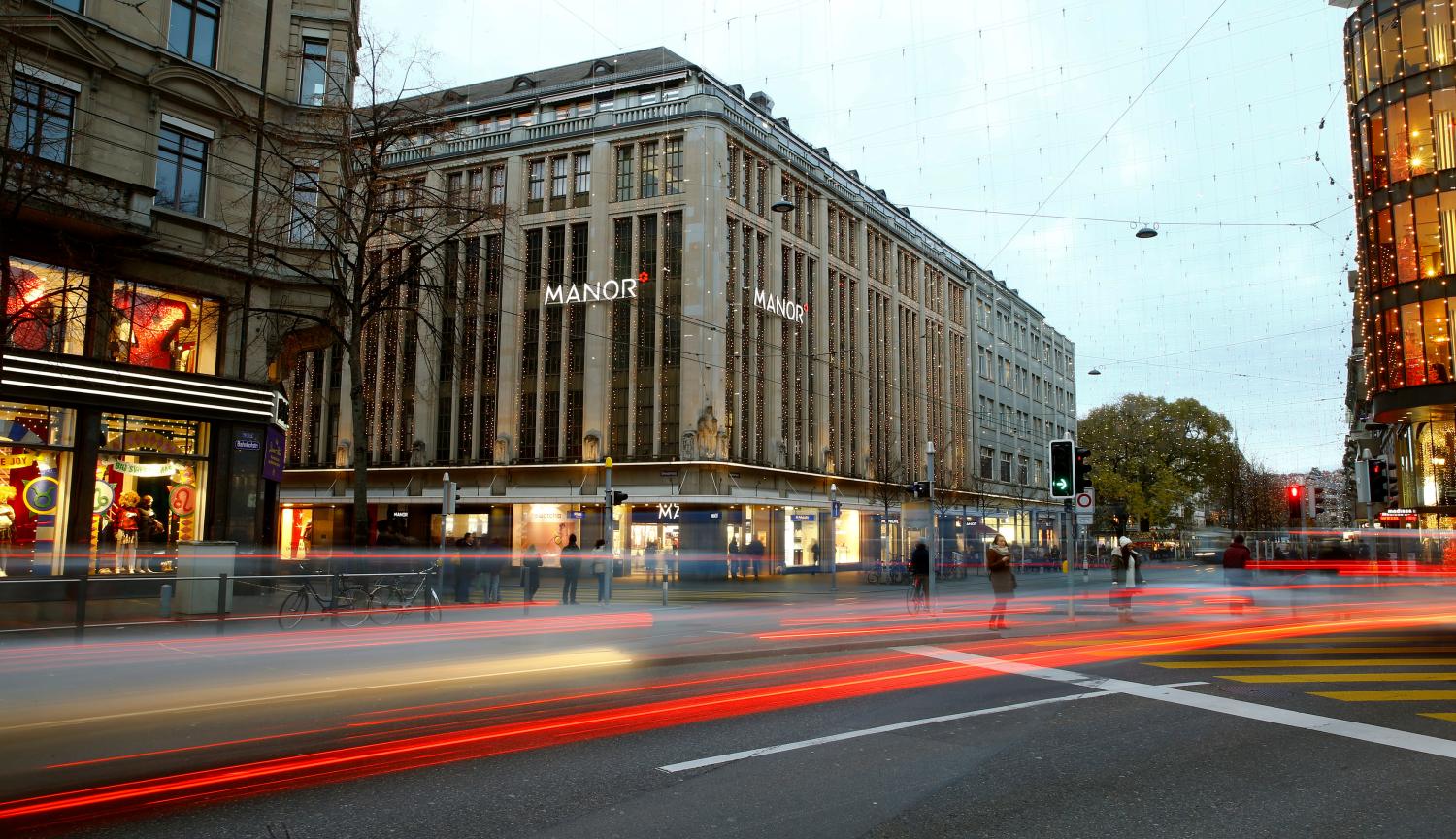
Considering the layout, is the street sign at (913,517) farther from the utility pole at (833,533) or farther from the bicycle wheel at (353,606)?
the bicycle wheel at (353,606)

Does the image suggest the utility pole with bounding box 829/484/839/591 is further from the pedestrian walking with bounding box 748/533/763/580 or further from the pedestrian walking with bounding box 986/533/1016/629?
the pedestrian walking with bounding box 986/533/1016/629

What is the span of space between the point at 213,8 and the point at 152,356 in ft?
27.1

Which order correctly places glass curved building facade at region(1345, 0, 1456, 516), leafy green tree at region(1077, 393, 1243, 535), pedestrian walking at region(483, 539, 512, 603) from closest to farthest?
pedestrian walking at region(483, 539, 512, 603), glass curved building facade at region(1345, 0, 1456, 516), leafy green tree at region(1077, 393, 1243, 535)

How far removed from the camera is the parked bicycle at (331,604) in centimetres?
1543

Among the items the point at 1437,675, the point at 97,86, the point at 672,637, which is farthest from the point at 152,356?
the point at 1437,675

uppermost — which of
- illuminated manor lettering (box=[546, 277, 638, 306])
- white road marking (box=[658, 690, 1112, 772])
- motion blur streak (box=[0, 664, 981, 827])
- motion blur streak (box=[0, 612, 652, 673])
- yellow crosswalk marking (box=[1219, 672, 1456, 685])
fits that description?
illuminated manor lettering (box=[546, 277, 638, 306])

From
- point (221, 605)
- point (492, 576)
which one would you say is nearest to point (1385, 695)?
point (221, 605)

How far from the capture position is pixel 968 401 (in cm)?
6756

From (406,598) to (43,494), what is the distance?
8.23 m

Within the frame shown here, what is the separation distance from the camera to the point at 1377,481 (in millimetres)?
24719

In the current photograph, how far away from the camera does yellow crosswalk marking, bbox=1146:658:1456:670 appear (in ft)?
38.5

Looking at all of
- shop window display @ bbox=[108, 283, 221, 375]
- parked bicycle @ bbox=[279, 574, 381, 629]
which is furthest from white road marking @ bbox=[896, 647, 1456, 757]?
shop window display @ bbox=[108, 283, 221, 375]

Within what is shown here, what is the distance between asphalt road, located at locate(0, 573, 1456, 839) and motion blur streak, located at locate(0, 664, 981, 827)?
0.13 feet

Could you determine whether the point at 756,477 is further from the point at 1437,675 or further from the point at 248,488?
the point at 1437,675
